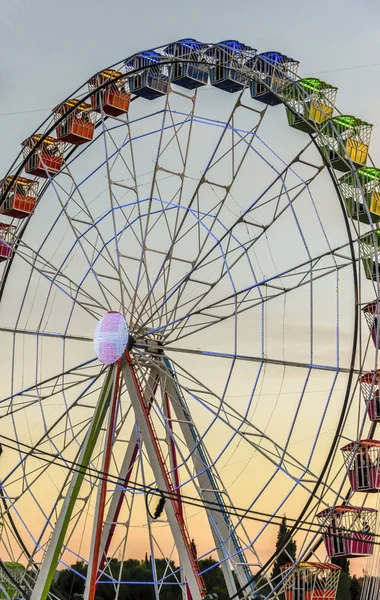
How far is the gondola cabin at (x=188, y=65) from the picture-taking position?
104ft

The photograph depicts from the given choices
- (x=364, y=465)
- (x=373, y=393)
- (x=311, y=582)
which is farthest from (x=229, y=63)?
(x=311, y=582)

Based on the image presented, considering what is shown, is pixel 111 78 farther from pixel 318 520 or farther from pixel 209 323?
pixel 318 520

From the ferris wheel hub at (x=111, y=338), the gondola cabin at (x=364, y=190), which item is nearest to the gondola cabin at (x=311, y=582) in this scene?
the ferris wheel hub at (x=111, y=338)

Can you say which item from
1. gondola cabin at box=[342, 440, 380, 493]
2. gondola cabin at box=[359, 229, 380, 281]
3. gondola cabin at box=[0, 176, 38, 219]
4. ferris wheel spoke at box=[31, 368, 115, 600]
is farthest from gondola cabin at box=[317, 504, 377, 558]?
gondola cabin at box=[0, 176, 38, 219]

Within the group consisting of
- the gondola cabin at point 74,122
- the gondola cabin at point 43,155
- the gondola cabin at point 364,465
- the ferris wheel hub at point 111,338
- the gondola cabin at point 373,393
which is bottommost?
the gondola cabin at point 364,465

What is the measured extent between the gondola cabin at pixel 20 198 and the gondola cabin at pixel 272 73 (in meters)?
7.50

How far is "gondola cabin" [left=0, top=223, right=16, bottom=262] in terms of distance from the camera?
34.8 m

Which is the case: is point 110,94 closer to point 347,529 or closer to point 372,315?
point 372,315

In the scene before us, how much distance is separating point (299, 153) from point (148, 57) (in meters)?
4.77

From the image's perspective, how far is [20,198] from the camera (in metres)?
35.3

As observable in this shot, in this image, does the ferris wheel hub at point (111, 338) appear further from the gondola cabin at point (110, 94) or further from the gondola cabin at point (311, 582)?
the gondola cabin at point (110, 94)

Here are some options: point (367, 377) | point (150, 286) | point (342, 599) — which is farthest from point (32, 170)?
point (342, 599)

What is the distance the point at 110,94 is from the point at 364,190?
7.40 metres

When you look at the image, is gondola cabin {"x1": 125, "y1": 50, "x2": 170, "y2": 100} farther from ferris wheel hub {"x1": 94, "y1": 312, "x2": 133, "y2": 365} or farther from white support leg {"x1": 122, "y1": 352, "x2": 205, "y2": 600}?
white support leg {"x1": 122, "y1": 352, "x2": 205, "y2": 600}
